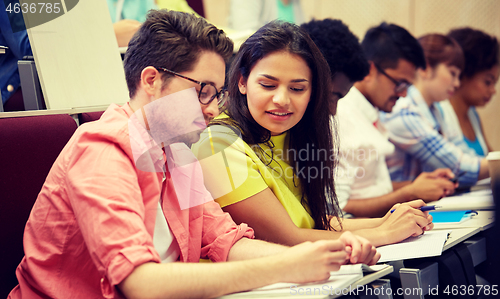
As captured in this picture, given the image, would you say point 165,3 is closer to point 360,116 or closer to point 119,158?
point 360,116

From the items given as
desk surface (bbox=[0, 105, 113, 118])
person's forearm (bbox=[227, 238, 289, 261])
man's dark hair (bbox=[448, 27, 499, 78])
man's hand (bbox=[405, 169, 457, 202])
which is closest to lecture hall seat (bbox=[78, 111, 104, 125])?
desk surface (bbox=[0, 105, 113, 118])

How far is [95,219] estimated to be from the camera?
27.7 inches

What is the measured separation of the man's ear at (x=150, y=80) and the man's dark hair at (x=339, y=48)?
1.00 m

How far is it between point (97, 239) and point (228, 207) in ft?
1.57

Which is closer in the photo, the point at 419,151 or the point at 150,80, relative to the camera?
the point at 150,80

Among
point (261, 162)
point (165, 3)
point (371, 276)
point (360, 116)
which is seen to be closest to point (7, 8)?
point (261, 162)

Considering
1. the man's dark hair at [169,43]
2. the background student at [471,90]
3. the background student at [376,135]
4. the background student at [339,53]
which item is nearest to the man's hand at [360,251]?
the man's dark hair at [169,43]

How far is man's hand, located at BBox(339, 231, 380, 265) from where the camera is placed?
0.91 m

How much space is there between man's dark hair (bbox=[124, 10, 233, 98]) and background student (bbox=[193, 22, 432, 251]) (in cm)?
28

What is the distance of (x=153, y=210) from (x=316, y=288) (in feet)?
1.18

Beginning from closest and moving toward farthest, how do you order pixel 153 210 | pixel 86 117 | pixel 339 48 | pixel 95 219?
pixel 95 219, pixel 153 210, pixel 86 117, pixel 339 48

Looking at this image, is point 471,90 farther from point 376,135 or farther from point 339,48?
point 339,48

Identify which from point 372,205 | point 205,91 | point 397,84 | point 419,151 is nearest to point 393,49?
point 397,84

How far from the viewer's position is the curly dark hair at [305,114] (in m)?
1.23
